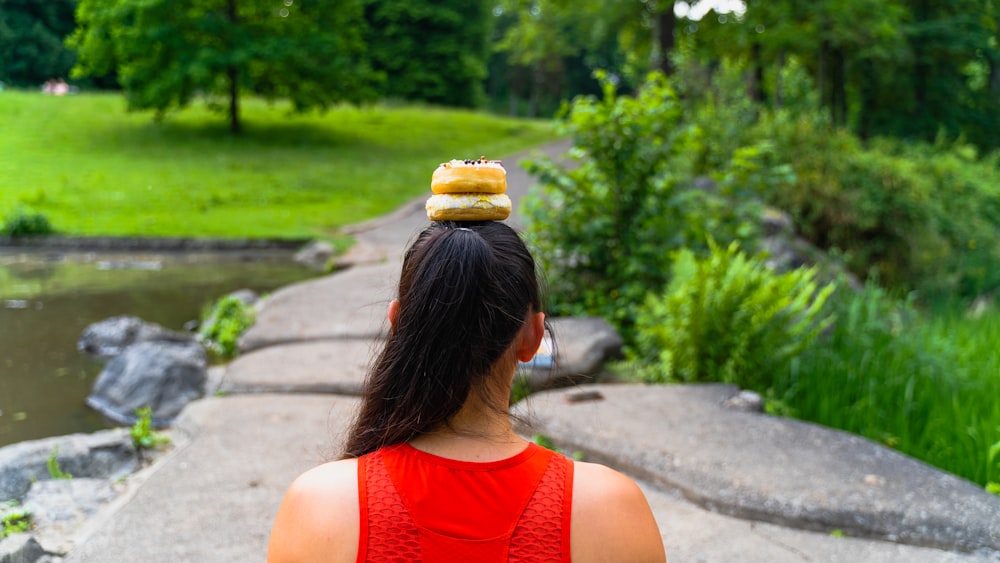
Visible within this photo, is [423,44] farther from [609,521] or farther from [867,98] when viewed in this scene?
[609,521]

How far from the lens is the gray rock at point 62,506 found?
12.1 feet

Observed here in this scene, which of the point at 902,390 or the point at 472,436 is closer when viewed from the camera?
the point at 472,436

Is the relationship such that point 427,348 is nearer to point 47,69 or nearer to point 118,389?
point 118,389

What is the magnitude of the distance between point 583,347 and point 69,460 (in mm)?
3213

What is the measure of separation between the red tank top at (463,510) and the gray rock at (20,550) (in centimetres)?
253

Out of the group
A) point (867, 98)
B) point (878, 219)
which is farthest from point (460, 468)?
point (867, 98)

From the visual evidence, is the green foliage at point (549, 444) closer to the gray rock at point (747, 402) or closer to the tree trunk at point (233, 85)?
the gray rock at point (747, 402)

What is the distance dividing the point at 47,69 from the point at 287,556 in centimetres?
1566

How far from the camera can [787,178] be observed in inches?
274

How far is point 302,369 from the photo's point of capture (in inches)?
241

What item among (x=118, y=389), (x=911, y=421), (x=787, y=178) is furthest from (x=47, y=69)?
(x=911, y=421)

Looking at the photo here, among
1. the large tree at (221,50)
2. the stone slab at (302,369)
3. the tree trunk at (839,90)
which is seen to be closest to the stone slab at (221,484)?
the stone slab at (302,369)

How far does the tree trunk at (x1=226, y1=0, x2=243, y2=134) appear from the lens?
24422 mm

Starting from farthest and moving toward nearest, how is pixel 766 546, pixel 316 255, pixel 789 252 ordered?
1. pixel 316 255
2. pixel 789 252
3. pixel 766 546
